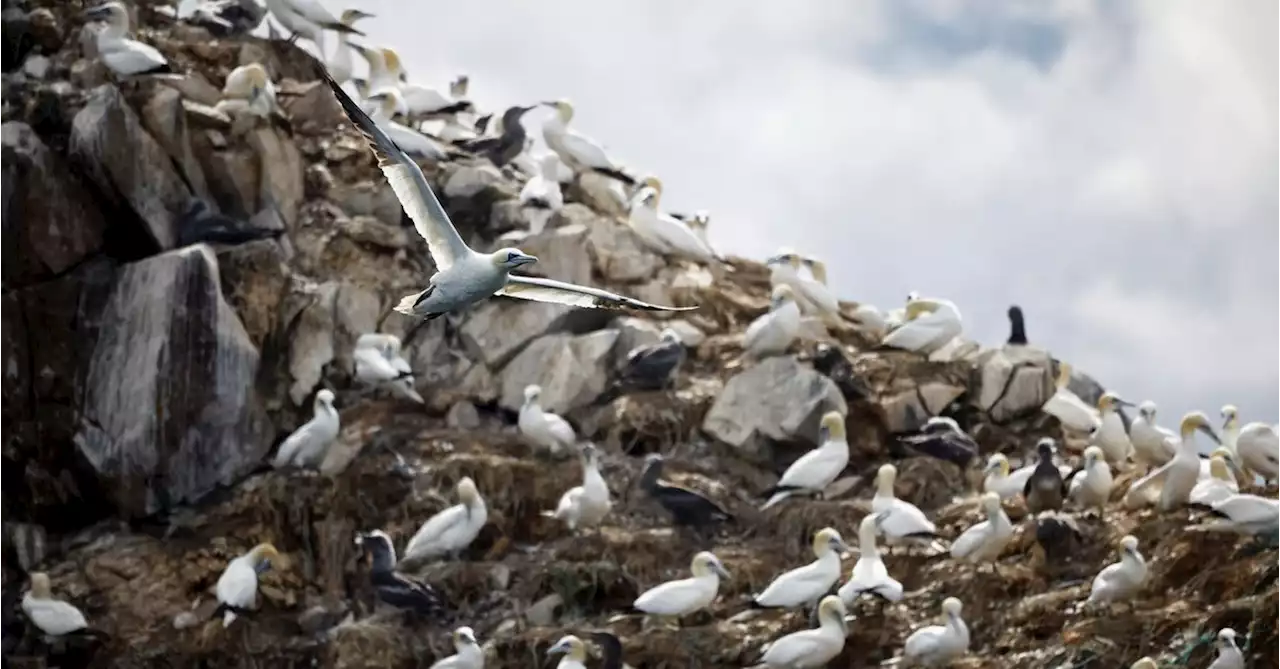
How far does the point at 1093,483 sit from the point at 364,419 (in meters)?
6.61

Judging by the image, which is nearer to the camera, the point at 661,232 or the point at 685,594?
the point at 685,594

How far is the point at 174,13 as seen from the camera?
2227 centimetres

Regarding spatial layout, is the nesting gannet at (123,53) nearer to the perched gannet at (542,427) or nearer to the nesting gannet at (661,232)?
the nesting gannet at (661,232)

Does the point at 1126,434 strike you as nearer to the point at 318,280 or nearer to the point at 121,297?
the point at 318,280

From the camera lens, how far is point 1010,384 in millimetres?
19125

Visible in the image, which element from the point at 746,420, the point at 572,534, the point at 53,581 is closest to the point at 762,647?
the point at 572,534

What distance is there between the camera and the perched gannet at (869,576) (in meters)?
14.6

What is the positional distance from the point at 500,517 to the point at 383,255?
4.08 m

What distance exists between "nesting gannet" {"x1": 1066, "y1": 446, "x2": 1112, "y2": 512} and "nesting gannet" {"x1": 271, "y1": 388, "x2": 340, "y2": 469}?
21.1 ft

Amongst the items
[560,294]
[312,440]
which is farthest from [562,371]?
[560,294]

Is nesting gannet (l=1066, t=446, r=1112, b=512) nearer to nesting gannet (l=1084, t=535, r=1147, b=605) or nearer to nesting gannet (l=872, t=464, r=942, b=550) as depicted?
nesting gannet (l=872, t=464, r=942, b=550)

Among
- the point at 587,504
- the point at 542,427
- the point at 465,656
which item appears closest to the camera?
the point at 465,656

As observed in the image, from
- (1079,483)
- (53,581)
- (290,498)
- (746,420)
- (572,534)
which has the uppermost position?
(1079,483)

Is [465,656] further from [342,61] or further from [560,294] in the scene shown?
[342,61]
